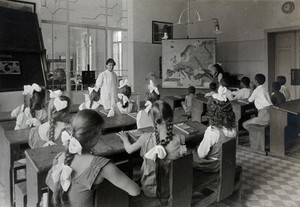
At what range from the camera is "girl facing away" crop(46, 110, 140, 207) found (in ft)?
4.11

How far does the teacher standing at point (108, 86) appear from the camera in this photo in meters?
4.67

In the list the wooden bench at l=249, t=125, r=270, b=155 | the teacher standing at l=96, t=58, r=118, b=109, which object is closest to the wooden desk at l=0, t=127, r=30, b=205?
the teacher standing at l=96, t=58, r=118, b=109

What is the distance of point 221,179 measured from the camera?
2004mm

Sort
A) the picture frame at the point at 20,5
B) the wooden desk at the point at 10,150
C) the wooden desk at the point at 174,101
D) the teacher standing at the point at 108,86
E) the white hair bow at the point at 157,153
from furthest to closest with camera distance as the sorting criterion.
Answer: the wooden desk at the point at 174,101, the picture frame at the point at 20,5, the teacher standing at the point at 108,86, the wooden desk at the point at 10,150, the white hair bow at the point at 157,153

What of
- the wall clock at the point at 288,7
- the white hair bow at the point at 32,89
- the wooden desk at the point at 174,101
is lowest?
the wooden desk at the point at 174,101

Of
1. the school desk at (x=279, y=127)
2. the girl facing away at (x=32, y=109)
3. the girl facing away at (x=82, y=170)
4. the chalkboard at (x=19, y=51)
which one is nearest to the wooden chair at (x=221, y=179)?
the girl facing away at (x=82, y=170)

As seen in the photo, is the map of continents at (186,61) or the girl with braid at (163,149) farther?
the map of continents at (186,61)

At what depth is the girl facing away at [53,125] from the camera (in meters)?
2.08

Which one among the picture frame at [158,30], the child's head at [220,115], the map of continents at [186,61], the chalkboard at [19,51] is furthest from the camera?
the picture frame at [158,30]

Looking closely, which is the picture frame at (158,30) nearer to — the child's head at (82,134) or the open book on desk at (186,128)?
the open book on desk at (186,128)

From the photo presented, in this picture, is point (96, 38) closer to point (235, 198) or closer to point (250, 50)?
point (250, 50)

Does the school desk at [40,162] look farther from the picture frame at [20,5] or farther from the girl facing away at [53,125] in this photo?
the picture frame at [20,5]

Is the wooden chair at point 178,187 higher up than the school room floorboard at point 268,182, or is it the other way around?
the wooden chair at point 178,187

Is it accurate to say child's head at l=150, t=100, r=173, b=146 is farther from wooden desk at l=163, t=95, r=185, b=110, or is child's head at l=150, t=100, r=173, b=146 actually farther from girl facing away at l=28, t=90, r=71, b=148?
wooden desk at l=163, t=95, r=185, b=110
